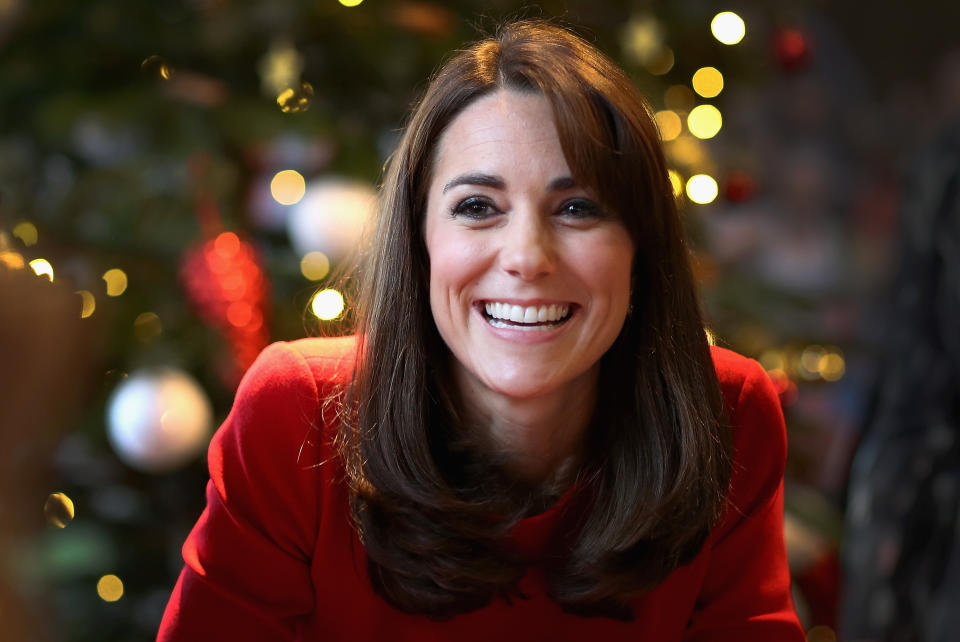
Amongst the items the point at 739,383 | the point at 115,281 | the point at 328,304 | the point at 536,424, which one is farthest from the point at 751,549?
the point at 115,281

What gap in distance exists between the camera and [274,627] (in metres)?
1.22

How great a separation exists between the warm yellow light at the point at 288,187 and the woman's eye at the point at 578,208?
3.35 ft

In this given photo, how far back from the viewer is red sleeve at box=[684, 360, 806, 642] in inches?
51.4

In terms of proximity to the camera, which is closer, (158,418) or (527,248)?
(527,248)

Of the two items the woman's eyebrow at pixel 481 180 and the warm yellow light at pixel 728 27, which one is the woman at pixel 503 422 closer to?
the woman's eyebrow at pixel 481 180

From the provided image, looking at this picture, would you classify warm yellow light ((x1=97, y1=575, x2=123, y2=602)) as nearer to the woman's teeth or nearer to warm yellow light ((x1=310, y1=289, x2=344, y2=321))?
warm yellow light ((x1=310, y1=289, x2=344, y2=321))

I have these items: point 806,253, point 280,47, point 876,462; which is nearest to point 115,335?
point 280,47

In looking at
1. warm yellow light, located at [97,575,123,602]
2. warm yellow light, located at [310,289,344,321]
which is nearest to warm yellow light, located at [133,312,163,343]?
warm yellow light, located at [310,289,344,321]

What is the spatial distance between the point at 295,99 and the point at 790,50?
0.98 metres

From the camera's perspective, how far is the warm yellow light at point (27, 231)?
1851 millimetres

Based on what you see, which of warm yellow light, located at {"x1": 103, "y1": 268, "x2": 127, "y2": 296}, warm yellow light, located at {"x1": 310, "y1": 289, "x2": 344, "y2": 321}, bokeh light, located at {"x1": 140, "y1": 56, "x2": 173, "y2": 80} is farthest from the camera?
bokeh light, located at {"x1": 140, "y1": 56, "x2": 173, "y2": 80}

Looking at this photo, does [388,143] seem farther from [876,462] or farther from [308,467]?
[876,462]

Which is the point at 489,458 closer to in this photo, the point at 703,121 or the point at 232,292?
the point at 232,292

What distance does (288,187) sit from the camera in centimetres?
207
